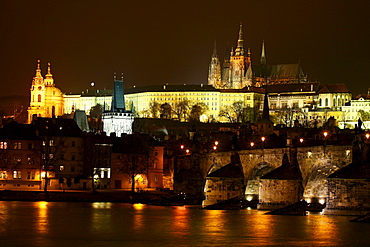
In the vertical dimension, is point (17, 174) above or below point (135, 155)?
below

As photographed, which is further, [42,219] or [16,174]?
[16,174]

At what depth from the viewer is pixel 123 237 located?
2048 inches

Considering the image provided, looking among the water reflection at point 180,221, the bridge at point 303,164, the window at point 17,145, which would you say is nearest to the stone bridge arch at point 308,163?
the bridge at point 303,164

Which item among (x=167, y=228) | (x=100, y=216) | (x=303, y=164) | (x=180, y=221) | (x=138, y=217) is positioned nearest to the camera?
(x=167, y=228)

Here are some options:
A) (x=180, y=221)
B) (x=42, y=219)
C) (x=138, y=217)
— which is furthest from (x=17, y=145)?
(x=180, y=221)

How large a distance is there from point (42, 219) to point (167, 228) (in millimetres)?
9325

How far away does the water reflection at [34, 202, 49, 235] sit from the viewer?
55.6m

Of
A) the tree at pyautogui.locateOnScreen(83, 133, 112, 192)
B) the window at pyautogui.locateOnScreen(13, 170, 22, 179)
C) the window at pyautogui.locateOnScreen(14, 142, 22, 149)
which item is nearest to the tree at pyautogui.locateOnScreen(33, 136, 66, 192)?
the window at pyautogui.locateOnScreen(14, 142, 22, 149)

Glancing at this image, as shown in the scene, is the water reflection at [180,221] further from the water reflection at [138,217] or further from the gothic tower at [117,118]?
the gothic tower at [117,118]

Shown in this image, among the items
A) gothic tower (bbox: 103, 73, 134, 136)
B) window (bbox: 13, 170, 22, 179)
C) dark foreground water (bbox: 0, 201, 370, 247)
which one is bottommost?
dark foreground water (bbox: 0, 201, 370, 247)

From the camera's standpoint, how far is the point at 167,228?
57.5 metres

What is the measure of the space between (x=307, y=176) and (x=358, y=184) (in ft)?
29.5

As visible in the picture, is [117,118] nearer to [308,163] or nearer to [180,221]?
[308,163]

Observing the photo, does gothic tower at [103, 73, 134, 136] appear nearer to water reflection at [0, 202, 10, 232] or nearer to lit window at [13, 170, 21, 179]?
lit window at [13, 170, 21, 179]
